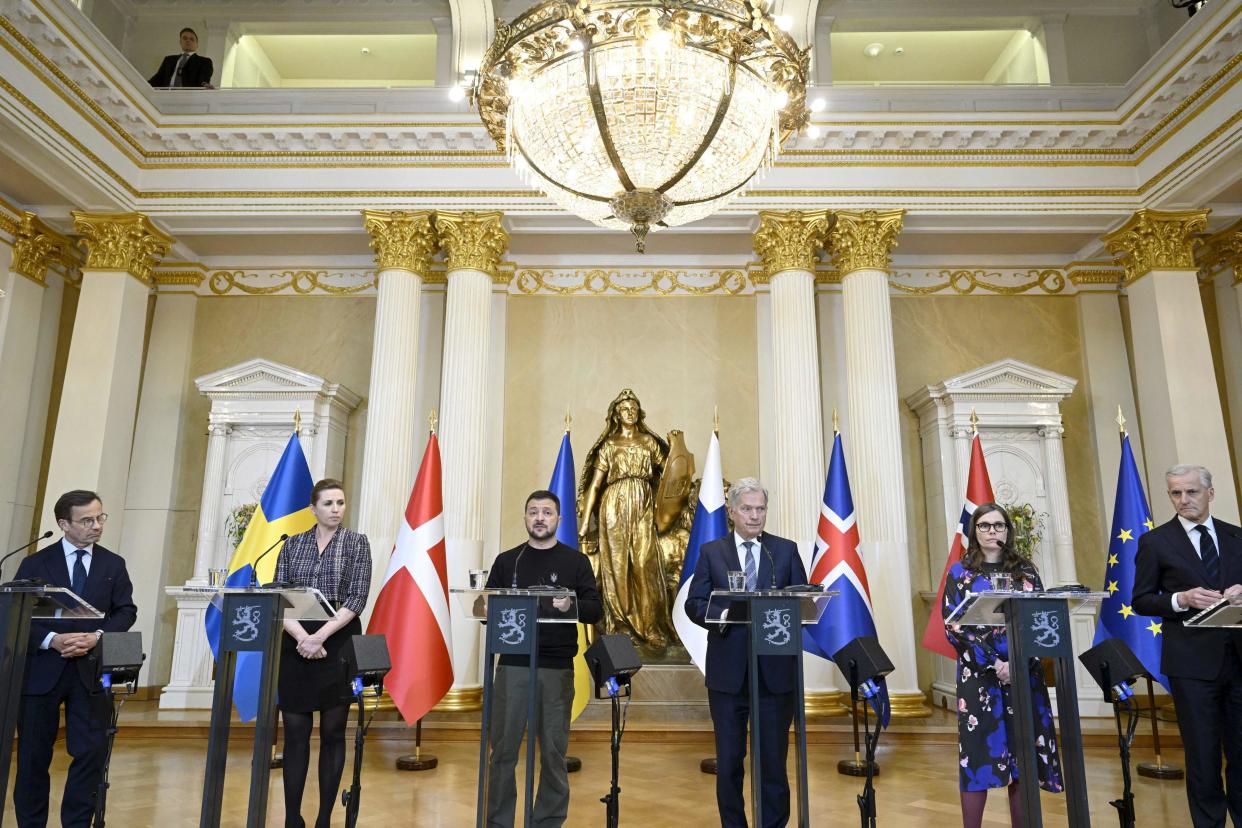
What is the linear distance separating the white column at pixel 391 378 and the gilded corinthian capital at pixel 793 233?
10.2 ft

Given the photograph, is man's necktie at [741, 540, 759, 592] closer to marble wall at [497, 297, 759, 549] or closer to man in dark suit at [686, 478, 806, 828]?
man in dark suit at [686, 478, 806, 828]

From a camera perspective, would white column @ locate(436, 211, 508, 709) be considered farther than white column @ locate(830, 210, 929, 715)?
Yes

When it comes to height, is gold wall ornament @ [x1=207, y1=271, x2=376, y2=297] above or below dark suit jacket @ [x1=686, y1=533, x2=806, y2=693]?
above

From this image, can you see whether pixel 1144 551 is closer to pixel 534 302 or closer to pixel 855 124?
pixel 855 124

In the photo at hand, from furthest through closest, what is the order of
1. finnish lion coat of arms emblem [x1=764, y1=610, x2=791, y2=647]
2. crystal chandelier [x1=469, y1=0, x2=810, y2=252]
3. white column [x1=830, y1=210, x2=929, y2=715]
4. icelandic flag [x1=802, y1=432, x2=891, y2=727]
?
1. white column [x1=830, y1=210, x2=929, y2=715]
2. icelandic flag [x1=802, y1=432, x2=891, y2=727]
3. crystal chandelier [x1=469, y1=0, x2=810, y2=252]
4. finnish lion coat of arms emblem [x1=764, y1=610, x2=791, y2=647]

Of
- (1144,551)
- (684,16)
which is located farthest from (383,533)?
(1144,551)

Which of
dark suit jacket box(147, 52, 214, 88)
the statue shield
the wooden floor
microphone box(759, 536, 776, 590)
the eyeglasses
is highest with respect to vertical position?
dark suit jacket box(147, 52, 214, 88)

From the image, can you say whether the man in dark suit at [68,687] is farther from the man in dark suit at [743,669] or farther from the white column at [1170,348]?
the white column at [1170,348]

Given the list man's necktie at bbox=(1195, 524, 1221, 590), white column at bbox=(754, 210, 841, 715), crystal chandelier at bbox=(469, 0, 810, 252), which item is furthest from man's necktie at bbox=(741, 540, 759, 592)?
white column at bbox=(754, 210, 841, 715)

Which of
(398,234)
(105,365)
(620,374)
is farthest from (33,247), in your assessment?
(620,374)

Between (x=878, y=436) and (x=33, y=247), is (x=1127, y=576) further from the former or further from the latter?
(x=33, y=247)

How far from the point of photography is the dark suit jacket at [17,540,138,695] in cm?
330

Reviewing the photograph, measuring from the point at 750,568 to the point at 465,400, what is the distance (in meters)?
4.30

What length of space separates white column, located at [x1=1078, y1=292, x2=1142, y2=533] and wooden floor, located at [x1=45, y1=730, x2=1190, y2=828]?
293 cm
